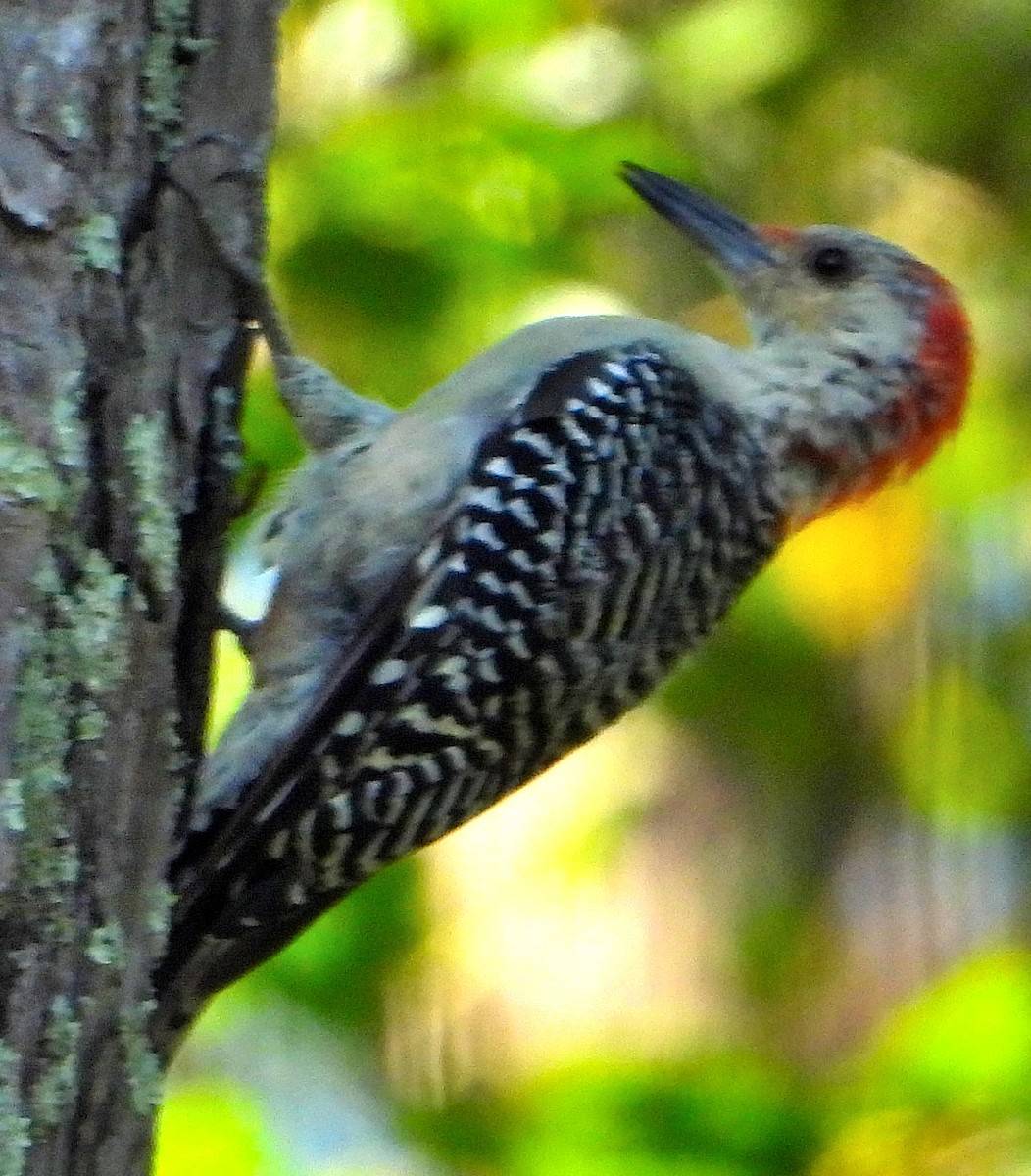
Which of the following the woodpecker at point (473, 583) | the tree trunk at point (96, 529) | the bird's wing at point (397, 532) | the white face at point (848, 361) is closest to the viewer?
the tree trunk at point (96, 529)

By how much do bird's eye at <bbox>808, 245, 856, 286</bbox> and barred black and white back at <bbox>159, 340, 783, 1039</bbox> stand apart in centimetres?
64

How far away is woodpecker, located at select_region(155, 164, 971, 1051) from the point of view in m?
3.08

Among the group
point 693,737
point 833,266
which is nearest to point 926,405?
point 833,266

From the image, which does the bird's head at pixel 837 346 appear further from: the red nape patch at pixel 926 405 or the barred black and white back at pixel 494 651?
the barred black and white back at pixel 494 651

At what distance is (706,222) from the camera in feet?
13.5

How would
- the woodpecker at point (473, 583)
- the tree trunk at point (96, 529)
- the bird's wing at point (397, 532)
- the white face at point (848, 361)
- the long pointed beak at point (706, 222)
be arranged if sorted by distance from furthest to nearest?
the long pointed beak at point (706, 222) → the white face at point (848, 361) → the woodpecker at point (473, 583) → the bird's wing at point (397, 532) → the tree trunk at point (96, 529)

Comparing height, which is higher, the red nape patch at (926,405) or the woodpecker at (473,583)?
the red nape patch at (926,405)

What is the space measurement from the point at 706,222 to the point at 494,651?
1.31 metres

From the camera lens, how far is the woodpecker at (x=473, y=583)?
3.08 metres

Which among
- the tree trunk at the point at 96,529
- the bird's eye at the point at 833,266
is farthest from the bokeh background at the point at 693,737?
the tree trunk at the point at 96,529

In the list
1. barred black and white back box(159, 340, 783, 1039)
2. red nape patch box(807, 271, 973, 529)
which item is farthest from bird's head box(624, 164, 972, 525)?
barred black and white back box(159, 340, 783, 1039)

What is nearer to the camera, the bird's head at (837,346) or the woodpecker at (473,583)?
the woodpecker at (473,583)

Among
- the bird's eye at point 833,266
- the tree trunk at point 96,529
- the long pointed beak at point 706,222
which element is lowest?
the tree trunk at point 96,529

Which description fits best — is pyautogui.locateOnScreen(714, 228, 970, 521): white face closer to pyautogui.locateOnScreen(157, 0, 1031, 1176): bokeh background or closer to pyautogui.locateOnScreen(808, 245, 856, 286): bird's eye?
pyautogui.locateOnScreen(808, 245, 856, 286): bird's eye
